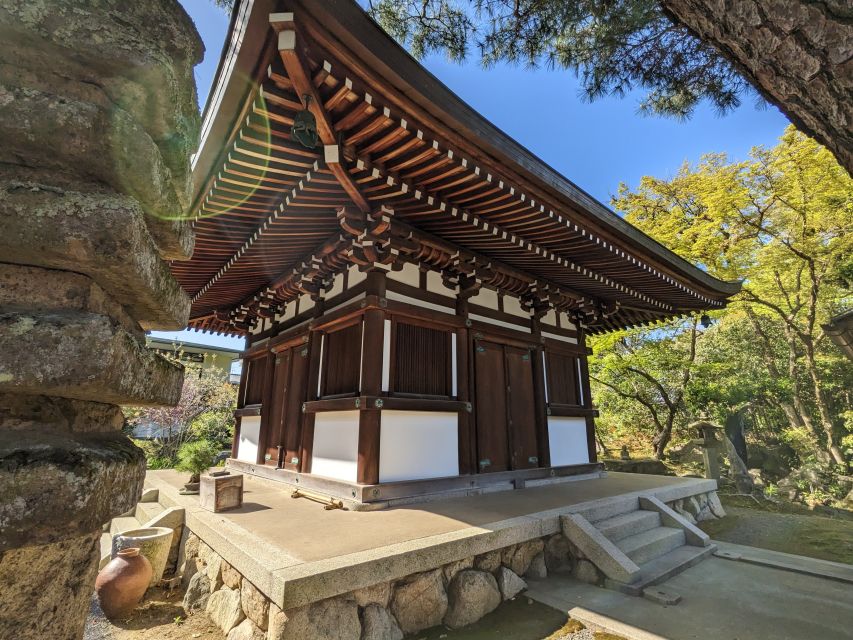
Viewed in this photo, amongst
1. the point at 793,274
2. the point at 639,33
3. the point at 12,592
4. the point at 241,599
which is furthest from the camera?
the point at 793,274

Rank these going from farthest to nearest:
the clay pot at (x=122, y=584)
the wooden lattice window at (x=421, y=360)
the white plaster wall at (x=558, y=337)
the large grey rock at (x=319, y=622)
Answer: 1. the white plaster wall at (x=558, y=337)
2. the wooden lattice window at (x=421, y=360)
3. the clay pot at (x=122, y=584)
4. the large grey rock at (x=319, y=622)

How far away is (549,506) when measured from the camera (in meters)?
4.40

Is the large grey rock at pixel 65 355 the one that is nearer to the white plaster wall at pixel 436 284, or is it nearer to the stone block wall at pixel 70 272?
the stone block wall at pixel 70 272

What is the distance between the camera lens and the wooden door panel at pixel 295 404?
579cm

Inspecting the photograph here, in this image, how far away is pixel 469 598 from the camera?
3.12 meters

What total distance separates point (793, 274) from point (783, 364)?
6.02m

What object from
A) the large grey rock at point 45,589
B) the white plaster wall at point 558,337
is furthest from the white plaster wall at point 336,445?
the white plaster wall at point 558,337

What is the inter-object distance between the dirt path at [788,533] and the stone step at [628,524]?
1484mm

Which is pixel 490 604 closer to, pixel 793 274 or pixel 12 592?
pixel 12 592

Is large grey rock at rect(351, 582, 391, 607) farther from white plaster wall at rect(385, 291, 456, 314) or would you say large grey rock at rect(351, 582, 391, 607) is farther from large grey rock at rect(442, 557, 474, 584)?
white plaster wall at rect(385, 291, 456, 314)

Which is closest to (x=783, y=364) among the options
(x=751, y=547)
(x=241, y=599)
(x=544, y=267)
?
(x=751, y=547)

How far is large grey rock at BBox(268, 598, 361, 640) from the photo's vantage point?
240cm

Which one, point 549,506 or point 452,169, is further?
point 549,506

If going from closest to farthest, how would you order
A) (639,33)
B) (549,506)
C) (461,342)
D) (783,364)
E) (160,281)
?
(160,281) → (639,33) → (549,506) → (461,342) → (783,364)
